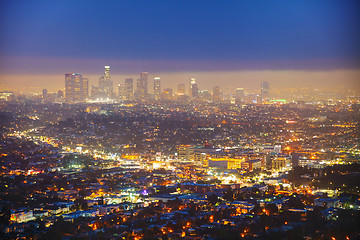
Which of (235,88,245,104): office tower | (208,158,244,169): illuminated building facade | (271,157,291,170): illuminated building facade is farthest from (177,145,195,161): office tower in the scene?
(235,88,245,104): office tower

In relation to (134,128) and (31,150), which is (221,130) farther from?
(31,150)

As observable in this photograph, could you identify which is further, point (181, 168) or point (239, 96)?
point (239, 96)

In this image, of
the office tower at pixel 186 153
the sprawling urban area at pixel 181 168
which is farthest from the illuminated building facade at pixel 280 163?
the office tower at pixel 186 153

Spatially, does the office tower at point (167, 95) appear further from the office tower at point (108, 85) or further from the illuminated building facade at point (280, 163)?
the illuminated building facade at point (280, 163)

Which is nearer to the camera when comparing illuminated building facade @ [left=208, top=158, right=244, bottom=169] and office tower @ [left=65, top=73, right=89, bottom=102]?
illuminated building facade @ [left=208, top=158, right=244, bottom=169]

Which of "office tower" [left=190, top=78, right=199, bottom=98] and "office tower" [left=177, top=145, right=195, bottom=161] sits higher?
"office tower" [left=190, top=78, right=199, bottom=98]

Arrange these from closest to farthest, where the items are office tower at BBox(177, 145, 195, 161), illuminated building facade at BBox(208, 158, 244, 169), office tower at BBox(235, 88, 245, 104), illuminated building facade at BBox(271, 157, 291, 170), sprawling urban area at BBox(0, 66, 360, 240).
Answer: sprawling urban area at BBox(0, 66, 360, 240)
illuminated building facade at BBox(271, 157, 291, 170)
illuminated building facade at BBox(208, 158, 244, 169)
office tower at BBox(177, 145, 195, 161)
office tower at BBox(235, 88, 245, 104)

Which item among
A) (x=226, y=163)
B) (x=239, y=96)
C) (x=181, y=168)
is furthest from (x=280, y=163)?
(x=239, y=96)

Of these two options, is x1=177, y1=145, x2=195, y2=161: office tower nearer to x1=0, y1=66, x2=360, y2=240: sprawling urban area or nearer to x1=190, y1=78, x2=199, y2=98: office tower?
x1=0, y1=66, x2=360, y2=240: sprawling urban area

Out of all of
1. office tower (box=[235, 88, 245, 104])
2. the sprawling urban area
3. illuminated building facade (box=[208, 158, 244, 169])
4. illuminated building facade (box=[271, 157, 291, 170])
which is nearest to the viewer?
the sprawling urban area

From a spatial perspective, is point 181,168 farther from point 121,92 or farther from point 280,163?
point 121,92
